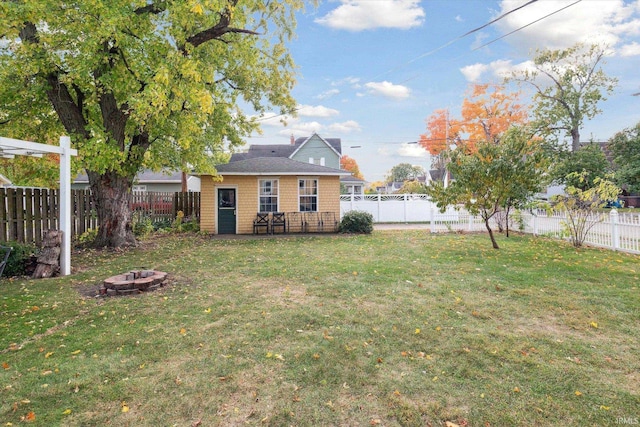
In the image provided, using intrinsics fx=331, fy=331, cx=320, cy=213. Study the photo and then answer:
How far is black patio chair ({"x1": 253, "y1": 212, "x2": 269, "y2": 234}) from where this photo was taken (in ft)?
46.7

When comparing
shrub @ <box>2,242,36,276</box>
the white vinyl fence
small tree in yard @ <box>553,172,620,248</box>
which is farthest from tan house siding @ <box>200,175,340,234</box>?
small tree in yard @ <box>553,172,620,248</box>

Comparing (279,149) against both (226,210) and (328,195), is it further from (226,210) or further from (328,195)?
(226,210)

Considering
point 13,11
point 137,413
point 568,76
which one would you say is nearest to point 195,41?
point 13,11

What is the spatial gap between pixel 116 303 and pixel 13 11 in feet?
22.6

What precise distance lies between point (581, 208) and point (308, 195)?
9625 millimetres

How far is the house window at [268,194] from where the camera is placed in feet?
47.4

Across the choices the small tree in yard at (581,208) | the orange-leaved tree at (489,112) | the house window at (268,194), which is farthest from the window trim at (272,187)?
the orange-leaved tree at (489,112)

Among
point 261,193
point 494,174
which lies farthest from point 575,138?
point 261,193

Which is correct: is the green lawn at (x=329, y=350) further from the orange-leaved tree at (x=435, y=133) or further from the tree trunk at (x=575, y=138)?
the orange-leaved tree at (x=435, y=133)

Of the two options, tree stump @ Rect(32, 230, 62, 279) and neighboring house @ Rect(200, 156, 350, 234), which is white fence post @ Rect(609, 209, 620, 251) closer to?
neighboring house @ Rect(200, 156, 350, 234)

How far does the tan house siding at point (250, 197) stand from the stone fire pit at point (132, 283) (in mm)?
8390

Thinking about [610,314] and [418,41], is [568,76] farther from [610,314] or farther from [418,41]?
[610,314]

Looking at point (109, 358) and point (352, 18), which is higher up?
point (352, 18)

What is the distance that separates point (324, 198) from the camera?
48.7ft
